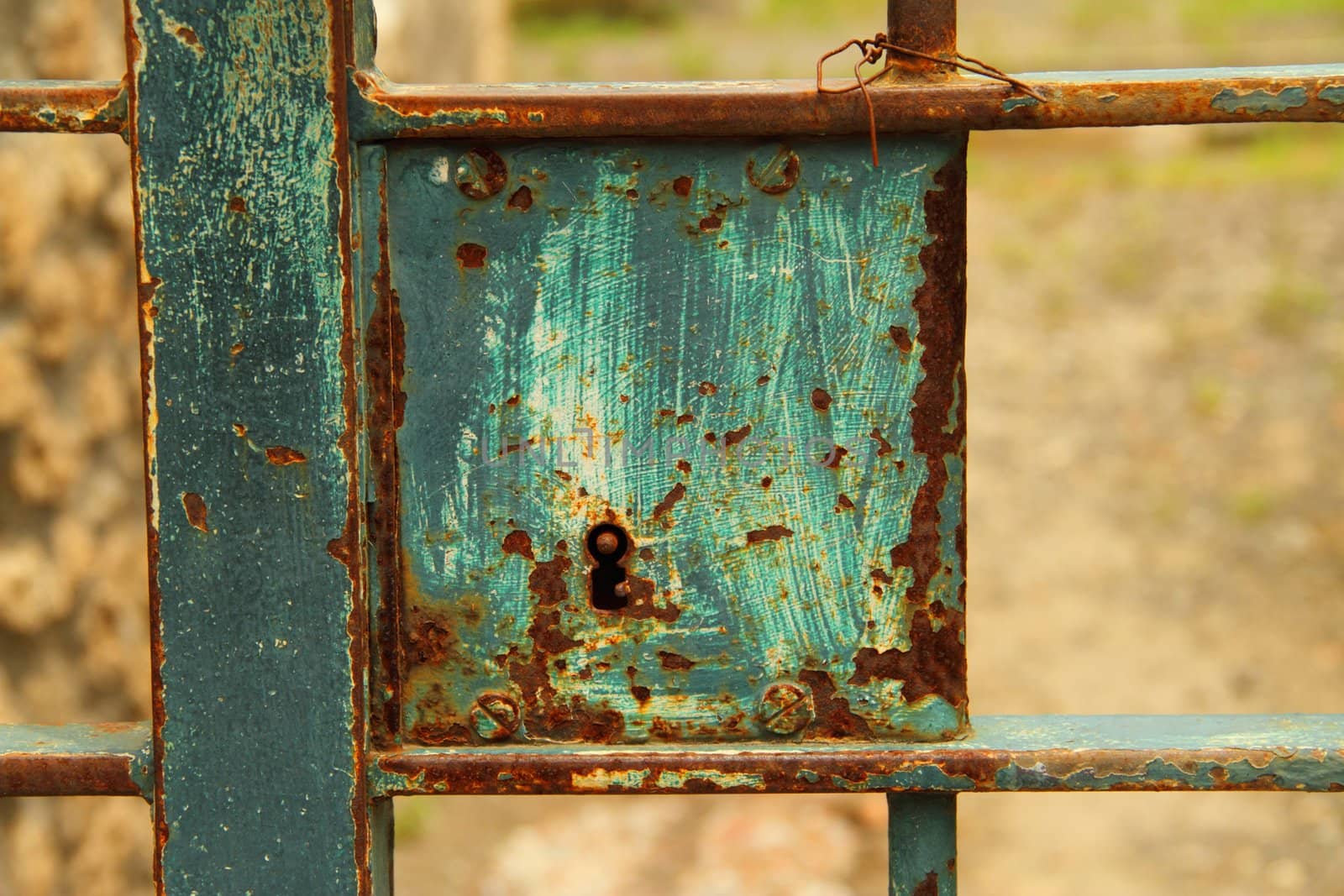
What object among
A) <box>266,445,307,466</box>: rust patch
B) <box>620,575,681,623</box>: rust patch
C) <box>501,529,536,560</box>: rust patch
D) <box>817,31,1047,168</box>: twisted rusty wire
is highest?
<box>817,31,1047,168</box>: twisted rusty wire

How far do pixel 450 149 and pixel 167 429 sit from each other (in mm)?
189

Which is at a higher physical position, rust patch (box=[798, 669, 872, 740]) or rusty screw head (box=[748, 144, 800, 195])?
rusty screw head (box=[748, 144, 800, 195])

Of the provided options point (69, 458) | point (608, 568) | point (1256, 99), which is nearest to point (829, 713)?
point (608, 568)

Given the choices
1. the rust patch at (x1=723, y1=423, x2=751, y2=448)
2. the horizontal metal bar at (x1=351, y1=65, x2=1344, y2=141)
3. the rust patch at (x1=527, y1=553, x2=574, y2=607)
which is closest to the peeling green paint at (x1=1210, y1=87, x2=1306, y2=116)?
the horizontal metal bar at (x1=351, y1=65, x2=1344, y2=141)

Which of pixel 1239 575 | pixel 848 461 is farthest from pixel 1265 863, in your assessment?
pixel 848 461

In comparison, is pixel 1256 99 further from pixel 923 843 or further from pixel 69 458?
pixel 69 458

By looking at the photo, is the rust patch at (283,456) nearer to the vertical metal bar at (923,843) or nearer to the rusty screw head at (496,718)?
the rusty screw head at (496,718)

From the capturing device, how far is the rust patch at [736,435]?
27.1 inches

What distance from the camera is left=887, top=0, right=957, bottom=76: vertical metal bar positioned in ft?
2.18

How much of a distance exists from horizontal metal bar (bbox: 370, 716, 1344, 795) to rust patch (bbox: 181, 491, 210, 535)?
0.15 m

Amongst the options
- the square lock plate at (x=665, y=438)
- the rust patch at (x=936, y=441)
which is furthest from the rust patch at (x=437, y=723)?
the rust patch at (x=936, y=441)

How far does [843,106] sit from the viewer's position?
65cm

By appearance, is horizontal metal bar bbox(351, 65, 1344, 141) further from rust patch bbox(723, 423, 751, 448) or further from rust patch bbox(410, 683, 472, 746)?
rust patch bbox(410, 683, 472, 746)

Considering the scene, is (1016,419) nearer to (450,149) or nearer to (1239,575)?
(1239,575)
